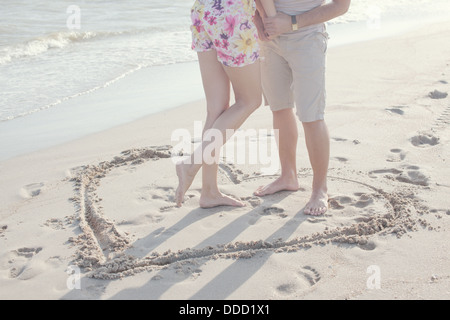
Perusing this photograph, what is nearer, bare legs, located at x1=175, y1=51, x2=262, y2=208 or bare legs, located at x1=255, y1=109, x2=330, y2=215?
bare legs, located at x1=175, y1=51, x2=262, y2=208

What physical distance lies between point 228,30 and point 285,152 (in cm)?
110

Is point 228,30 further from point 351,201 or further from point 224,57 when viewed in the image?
point 351,201

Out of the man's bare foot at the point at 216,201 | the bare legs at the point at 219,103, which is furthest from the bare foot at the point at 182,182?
the man's bare foot at the point at 216,201

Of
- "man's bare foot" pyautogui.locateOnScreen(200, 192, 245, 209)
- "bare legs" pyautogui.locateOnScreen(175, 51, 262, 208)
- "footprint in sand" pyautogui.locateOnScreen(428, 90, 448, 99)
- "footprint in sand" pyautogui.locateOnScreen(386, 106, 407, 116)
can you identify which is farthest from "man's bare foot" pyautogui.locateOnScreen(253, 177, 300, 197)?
"footprint in sand" pyautogui.locateOnScreen(428, 90, 448, 99)

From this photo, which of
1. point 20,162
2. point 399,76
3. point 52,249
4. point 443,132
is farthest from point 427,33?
point 52,249

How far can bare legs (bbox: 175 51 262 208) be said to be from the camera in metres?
3.53

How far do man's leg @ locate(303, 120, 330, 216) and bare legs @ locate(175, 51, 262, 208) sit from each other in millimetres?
409

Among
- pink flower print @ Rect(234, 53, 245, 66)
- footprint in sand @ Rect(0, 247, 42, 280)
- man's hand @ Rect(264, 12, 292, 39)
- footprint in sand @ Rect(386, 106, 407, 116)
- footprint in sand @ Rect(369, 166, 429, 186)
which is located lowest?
footprint in sand @ Rect(0, 247, 42, 280)

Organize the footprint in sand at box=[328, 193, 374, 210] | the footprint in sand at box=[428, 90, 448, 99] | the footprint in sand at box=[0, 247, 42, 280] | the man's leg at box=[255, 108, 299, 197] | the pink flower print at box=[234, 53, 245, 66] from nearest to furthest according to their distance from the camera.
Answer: the footprint in sand at box=[0, 247, 42, 280] < the pink flower print at box=[234, 53, 245, 66] < the footprint in sand at box=[328, 193, 374, 210] < the man's leg at box=[255, 108, 299, 197] < the footprint in sand at box=[428, 90, 448, 99]

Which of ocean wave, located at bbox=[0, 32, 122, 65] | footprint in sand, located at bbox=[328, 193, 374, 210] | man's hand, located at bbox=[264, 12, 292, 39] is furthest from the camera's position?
ocean wave, located at bbox=[0, 32, 122, 65]

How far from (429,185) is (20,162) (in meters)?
3.27

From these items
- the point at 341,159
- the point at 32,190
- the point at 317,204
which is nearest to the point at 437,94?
the point at 341,159

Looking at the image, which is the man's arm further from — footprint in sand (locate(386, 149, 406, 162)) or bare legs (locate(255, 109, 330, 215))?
footprint in sand (locate(386, 149, 406, 162))

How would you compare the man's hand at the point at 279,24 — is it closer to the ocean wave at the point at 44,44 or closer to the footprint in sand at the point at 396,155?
the footprint in sand at the point at 396,155
